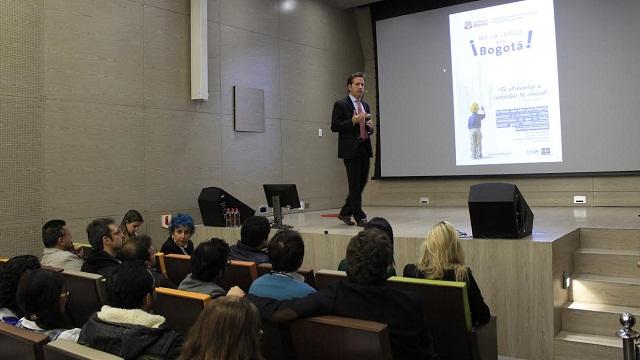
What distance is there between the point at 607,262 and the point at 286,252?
9.83 feet

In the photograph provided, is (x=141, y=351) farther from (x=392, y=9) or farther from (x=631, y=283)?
(x=392, y=9)

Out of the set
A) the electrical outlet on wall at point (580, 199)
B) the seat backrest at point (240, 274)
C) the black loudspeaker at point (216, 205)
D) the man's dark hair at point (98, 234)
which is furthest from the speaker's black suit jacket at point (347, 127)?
the electrical outlet on wall at point (580, 199)

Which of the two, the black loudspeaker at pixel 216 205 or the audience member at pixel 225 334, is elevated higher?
the black loudspeaker at pixel 216 205

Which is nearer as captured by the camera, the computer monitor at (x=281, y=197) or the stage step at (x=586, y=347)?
the stage step at (x=586, y=347)

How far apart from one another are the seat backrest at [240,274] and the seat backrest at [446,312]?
81 centimetres

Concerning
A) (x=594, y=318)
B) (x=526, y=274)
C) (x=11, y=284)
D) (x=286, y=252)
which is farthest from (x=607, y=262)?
(x=11, y=284)

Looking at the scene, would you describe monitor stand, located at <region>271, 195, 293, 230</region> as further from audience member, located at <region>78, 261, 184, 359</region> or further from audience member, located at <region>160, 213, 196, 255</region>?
audience member, located at <region>78, 261, 184, 359</region>

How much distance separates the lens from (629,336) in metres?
1.99

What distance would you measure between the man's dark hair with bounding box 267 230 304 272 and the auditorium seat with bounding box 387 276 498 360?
1.60 ft

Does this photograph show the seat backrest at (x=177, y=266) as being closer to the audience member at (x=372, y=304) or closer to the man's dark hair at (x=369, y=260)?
the audience member at (x=372, y=304)

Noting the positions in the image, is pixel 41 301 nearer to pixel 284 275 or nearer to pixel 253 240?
pixel 284 275

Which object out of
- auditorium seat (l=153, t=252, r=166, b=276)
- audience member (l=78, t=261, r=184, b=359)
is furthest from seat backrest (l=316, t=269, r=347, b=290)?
auditorium seat (l=153, t=252, r=166, b=276)

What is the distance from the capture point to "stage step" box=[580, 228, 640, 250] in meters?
4.13

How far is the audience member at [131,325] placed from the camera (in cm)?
155
